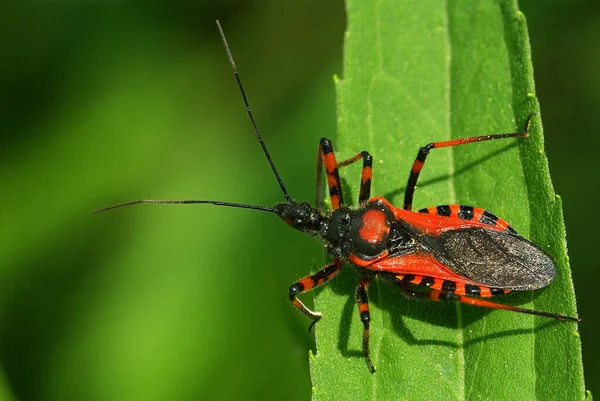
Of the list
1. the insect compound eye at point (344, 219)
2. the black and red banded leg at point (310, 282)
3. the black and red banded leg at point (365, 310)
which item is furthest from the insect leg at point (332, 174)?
the black and red banded leg at point (365, 310)

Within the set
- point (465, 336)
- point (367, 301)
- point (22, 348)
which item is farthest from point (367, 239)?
point (22, 348)

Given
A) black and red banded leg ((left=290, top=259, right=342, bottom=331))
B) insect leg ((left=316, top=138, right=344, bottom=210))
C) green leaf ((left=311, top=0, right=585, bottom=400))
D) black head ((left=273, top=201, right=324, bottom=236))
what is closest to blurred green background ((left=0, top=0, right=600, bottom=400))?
black and red banded leg ((left=290, top=259, right=342, bottom=331))

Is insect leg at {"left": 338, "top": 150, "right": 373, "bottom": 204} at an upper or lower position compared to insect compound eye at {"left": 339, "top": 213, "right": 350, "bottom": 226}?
upper

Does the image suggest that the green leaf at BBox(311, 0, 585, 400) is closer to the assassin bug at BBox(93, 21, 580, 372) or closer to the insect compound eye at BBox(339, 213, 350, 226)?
the assassin bug at BBox(93, 21, 580, 372)

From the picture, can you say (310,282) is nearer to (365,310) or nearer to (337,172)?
(365,310)

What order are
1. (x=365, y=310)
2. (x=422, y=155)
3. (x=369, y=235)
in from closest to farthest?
1. (x=365, y=310)
2. (x=422, y=155)
3. (x=369, y=235)

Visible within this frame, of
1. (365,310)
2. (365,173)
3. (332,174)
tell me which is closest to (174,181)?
(332,174)

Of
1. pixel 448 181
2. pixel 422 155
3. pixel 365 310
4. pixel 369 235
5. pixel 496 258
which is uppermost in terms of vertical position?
pixel 422 155

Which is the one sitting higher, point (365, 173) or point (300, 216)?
point (365, 173)
